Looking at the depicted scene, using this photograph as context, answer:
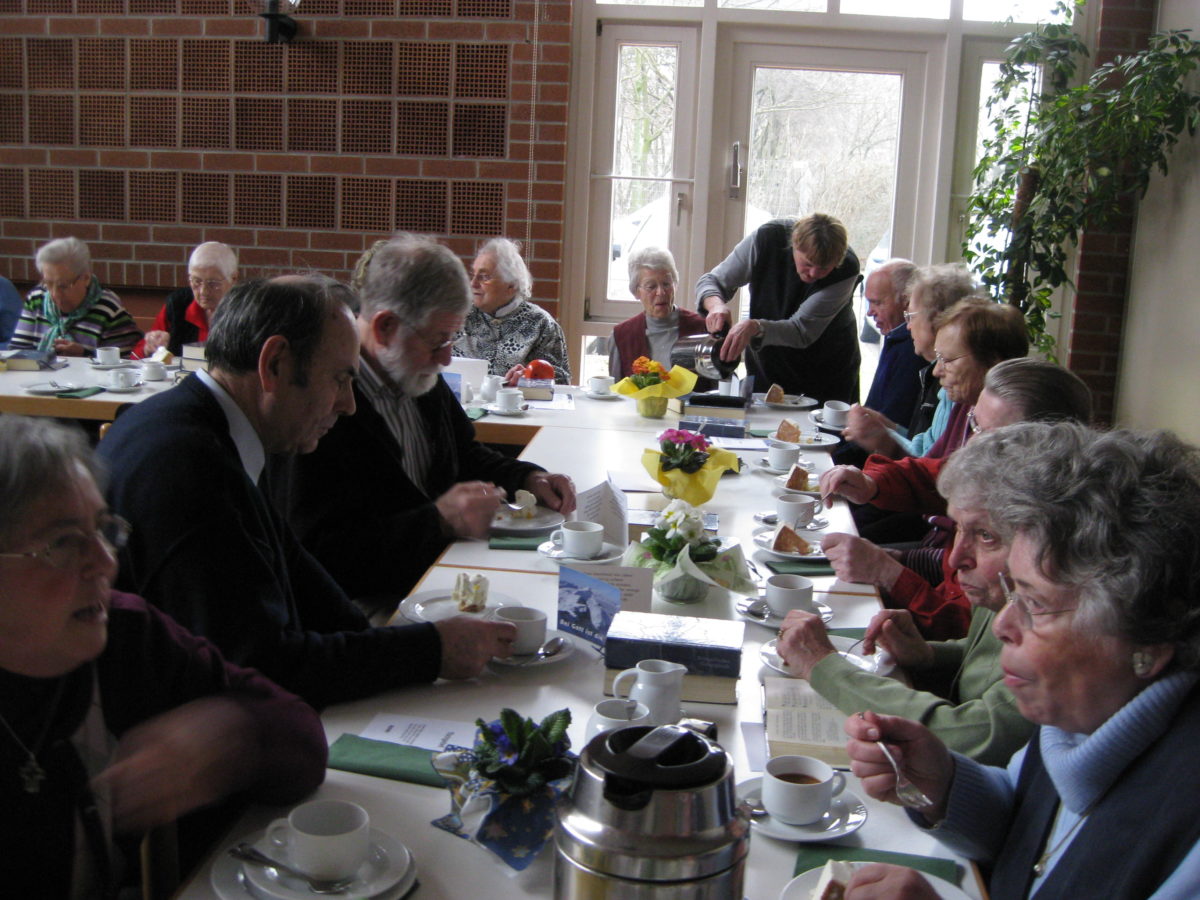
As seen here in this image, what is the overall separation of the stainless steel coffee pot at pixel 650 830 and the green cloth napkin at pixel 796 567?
53.4 inches

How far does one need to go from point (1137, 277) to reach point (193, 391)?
4.84 m

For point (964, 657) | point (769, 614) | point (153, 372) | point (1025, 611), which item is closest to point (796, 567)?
point (769, 614)

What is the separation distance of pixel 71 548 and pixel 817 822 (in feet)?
2.87

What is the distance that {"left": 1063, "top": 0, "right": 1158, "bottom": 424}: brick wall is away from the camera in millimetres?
5277

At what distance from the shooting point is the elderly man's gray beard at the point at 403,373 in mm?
2607

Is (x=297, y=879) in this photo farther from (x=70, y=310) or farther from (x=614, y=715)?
(x=70, y=310)

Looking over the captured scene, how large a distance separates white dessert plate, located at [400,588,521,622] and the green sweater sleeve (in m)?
0.55

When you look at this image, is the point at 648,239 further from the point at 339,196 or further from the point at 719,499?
the point at 719,499

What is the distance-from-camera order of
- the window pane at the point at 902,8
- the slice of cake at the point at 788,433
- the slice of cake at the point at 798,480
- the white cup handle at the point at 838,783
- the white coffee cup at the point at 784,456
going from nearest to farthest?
the white cup handle at the point at 838,783, the slice of cake at the point at 798,480, the white coffee cup at the point at 784,456, the slice of cake at the point at 788,433, the window pane at the point at 902,8

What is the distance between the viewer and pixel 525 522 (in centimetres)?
256

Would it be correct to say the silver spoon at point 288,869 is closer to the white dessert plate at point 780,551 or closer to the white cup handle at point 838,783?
the white cup handle at point 838,783

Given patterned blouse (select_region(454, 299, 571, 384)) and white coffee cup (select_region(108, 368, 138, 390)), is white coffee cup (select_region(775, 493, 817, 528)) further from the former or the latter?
white coffee cup (select_region(108, 368, 138, 390))

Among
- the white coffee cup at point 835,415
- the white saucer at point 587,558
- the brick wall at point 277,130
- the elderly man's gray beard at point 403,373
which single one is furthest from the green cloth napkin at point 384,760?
the brick wall at point 277,130

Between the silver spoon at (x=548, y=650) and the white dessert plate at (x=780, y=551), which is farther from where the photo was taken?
the white dessert plate at (x=780, y=551)
